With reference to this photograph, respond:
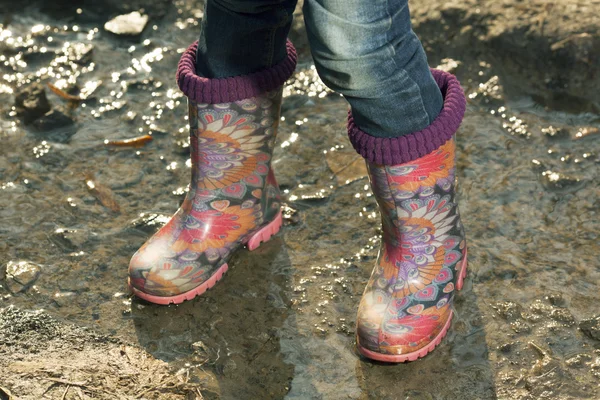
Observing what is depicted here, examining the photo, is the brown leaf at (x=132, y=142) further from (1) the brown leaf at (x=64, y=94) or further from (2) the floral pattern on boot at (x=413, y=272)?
(2) the floral pattern on boot at (x=413, y=272)

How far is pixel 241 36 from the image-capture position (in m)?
1.83

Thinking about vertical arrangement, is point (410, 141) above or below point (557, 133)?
above

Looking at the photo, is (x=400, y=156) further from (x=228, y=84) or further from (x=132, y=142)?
(x=132, y=142)

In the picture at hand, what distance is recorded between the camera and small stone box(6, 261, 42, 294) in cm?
212

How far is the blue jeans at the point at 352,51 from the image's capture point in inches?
58.1

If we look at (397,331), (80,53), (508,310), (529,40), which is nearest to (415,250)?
(397,331)

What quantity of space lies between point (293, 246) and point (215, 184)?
324mm

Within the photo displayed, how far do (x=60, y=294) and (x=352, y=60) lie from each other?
1.06 meters

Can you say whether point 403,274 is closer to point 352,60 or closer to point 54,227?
point 352,60

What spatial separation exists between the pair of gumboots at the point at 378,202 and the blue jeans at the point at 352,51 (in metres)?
0.04

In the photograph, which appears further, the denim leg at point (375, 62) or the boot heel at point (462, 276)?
the boot heel at point (462, 276)

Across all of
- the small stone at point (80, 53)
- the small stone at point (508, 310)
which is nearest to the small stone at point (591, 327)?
the small stone at point (508, 310)

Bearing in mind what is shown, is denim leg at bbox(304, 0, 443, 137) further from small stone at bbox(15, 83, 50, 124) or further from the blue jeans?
small stone at bbox(15, 83, 50, 124)

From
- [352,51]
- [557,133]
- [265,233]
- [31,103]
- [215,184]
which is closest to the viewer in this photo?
[352,51]
